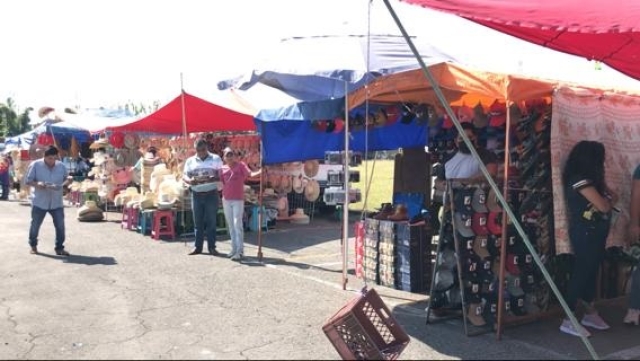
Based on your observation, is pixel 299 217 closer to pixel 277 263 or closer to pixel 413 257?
pixel 277 263

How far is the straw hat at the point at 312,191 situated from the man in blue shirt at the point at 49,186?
5.20 metres

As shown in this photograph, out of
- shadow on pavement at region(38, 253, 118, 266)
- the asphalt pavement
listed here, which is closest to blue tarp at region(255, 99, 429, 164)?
the asphalt pavement

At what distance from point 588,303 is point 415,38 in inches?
160

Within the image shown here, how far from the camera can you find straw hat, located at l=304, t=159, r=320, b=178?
42.5ft

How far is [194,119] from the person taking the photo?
13.0m

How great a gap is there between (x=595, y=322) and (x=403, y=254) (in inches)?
87.6

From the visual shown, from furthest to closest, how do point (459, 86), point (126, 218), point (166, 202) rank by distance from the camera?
point (126, 218) → point (166, 202) → point (459, 86)

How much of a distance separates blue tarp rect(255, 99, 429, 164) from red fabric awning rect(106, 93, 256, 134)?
3037 millimetres

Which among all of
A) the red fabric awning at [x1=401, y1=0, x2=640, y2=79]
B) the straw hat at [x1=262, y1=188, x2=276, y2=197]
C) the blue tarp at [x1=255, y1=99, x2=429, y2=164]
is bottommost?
the straw hat at [x1=262, y1=188, x2=276, y2=197]

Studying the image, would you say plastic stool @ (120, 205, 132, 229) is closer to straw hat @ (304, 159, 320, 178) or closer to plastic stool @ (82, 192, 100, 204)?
plastic stool @ (82, 192, 100, 204)

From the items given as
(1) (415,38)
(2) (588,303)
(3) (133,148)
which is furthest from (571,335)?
(3) (133,148)

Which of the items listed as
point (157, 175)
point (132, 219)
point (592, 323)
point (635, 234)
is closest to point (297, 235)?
point (157, 175)

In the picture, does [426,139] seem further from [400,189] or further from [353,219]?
[353,219]

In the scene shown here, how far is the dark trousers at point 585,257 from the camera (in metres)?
5.54
